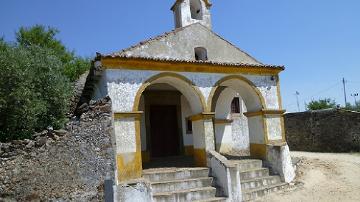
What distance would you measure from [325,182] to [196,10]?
27.7 ft

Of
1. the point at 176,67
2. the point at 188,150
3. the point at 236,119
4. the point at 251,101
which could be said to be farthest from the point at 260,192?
the point at 236,119

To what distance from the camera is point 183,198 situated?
1031cm

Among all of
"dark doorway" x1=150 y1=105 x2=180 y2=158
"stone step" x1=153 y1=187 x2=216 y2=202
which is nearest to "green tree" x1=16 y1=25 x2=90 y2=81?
"dark doorway" x1=150 y1=105 x2=180 y2=158

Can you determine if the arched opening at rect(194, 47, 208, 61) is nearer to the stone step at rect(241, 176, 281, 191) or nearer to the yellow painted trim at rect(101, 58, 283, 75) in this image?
the yellow painted trim at rect(101, 58, 283, 75)

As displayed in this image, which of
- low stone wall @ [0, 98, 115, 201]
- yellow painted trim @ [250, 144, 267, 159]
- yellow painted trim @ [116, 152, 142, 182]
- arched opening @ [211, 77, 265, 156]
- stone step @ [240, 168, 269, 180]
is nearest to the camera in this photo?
low stone wall @ [0, 98, 115, 201]

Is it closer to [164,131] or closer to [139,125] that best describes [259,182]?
[139,125]

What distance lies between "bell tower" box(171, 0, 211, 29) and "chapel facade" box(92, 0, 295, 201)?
4 cm

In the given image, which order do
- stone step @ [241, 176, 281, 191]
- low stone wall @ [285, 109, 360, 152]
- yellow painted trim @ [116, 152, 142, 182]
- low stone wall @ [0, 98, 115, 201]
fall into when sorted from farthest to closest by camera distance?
low stone wall @ [285, 109, 360, 152] < stone step @ [241, 176, 281, 191] < yellow painted trim @ [116, 152, 142, 182] < low stone wall @ [0, 98, 115, 201]

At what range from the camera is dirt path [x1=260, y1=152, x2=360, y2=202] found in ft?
Answer: 36.2

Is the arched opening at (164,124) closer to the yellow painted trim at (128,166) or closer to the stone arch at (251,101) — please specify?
the stone arch at (251,101)

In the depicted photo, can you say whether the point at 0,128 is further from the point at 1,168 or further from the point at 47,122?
the point at 1,168

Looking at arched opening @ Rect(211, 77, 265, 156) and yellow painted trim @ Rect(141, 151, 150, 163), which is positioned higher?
arched opening @ Rect(211, 77, 265, 156)

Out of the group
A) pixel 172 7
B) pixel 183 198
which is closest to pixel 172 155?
pixel 183 198

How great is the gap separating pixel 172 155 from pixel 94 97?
4707 mm
